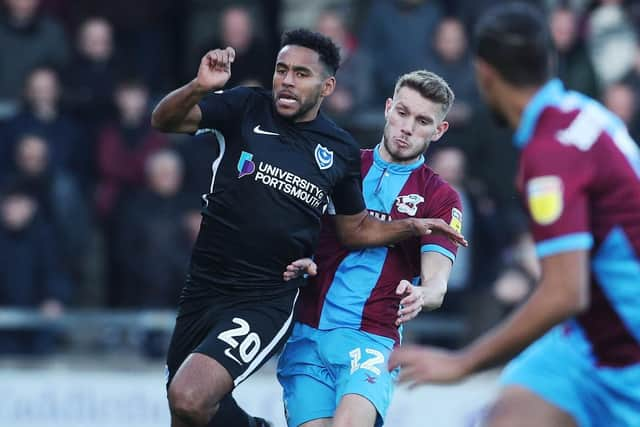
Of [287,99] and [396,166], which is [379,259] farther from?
[287,99]

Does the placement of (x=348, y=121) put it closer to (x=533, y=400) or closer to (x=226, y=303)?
(x=226, y=303)

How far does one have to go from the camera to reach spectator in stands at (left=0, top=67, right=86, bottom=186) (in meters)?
11.4

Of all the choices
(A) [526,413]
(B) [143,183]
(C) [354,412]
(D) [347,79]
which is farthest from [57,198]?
(A) [526,413]

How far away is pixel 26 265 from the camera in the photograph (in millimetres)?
11070

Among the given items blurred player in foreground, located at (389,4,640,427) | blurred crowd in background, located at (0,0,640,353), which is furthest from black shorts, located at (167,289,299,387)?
blurred crowd in background, located at (0,0,640,353)

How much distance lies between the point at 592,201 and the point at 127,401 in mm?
6901

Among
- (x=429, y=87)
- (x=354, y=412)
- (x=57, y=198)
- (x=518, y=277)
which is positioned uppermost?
(x=429, y=87)

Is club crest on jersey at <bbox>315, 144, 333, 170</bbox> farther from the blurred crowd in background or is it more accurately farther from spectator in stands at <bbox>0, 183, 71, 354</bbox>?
spectator in stands at <bbox>0, 183, 71, 354</bbox>

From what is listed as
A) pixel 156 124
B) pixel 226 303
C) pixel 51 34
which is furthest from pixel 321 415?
pixel 51 34

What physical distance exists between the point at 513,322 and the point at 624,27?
8473 mm

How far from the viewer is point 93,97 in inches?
465

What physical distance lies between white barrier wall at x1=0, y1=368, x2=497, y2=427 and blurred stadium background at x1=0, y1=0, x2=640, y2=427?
0.01 metres

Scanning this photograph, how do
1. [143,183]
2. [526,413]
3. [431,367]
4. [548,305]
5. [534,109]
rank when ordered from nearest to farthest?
1. [548,305]
2. [431,367]
3. [534,109]
4. [526,413]
5. [143,183]

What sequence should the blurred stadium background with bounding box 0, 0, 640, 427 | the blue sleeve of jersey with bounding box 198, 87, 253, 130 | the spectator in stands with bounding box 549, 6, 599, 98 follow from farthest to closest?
the spectator in stands with bounding box 549, 6, 599, 98 → the blurred stadium background with bounding box 0, 0, 640, 427 → the blue sleeve of jersey with bounding box 198, 87, 253, 130
